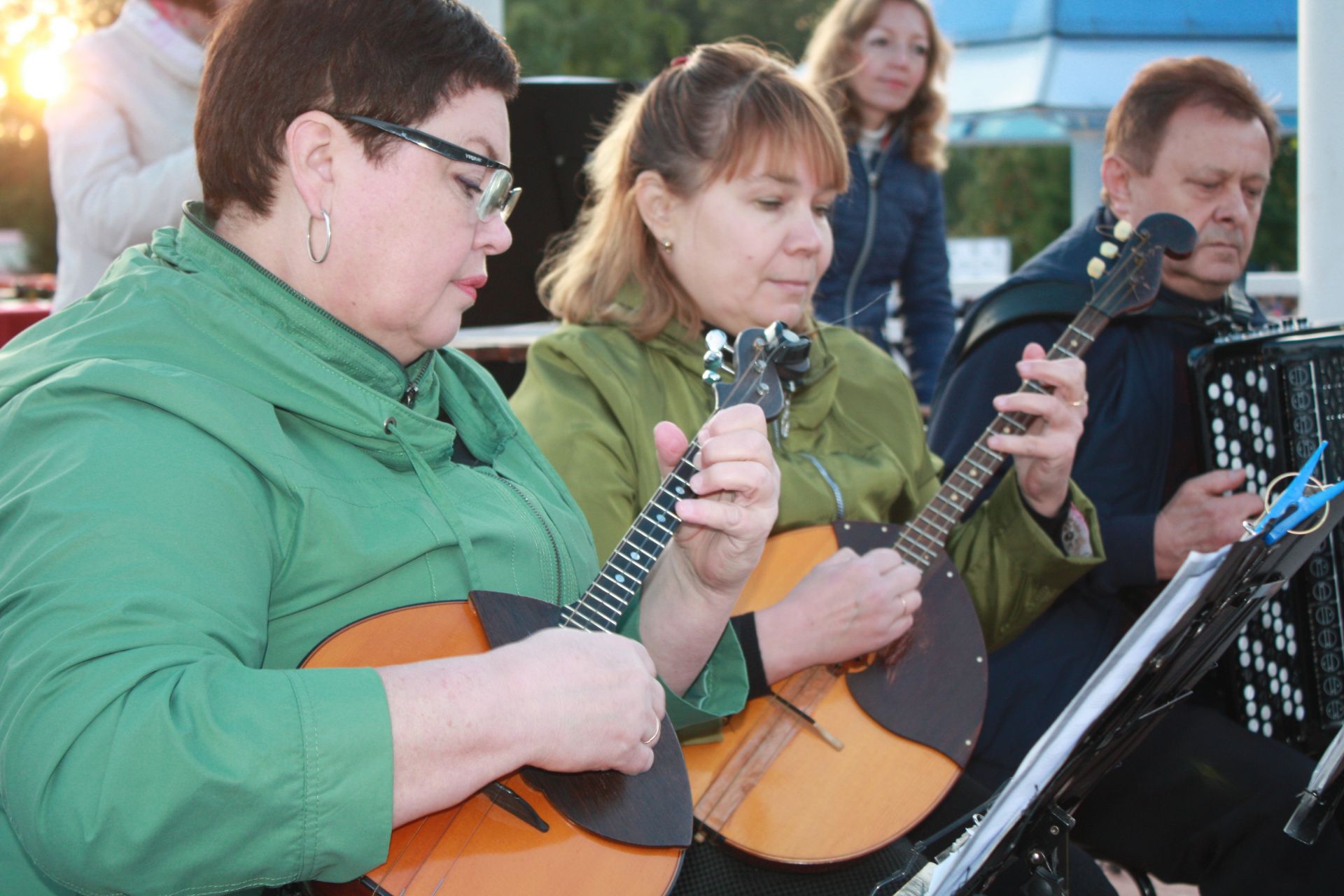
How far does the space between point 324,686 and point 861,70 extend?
3.50 m

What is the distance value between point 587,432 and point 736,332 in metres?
0.44

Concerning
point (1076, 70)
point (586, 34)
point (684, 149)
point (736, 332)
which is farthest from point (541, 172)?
point (586, 34)

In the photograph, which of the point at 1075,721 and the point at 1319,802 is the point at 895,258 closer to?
the point at 1319,802

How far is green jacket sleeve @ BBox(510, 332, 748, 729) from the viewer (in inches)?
82.8

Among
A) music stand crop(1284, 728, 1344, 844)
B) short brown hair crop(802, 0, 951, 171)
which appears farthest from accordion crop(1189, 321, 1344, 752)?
short brown hair crop(802, 0, 951, 171)

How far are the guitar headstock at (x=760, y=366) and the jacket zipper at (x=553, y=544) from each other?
310mm

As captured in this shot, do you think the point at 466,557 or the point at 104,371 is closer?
the point at 104,371

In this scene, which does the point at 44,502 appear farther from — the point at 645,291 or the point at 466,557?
the point at 645,291

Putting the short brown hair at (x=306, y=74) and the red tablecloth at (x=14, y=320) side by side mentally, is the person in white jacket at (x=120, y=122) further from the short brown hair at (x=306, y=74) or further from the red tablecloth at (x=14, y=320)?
the short brown hair at (x=306, y=74)

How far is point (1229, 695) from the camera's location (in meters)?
2.49

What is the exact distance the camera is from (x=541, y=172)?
10.4ft

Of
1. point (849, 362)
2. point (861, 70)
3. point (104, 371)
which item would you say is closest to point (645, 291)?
point (849, 362)

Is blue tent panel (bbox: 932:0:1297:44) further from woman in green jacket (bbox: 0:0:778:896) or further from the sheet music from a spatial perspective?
the sheet music

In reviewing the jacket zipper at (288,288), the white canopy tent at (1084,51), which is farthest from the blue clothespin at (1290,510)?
the white canopy tent at (1084,51)
